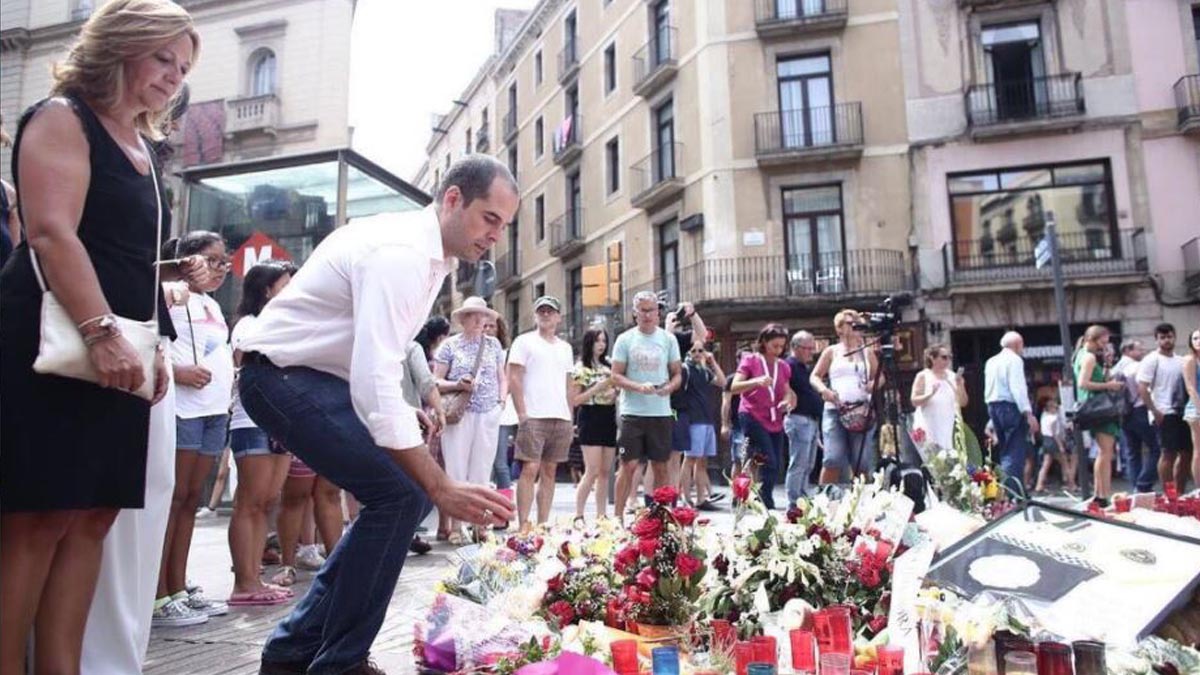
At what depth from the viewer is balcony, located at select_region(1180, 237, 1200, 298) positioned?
54.9ft

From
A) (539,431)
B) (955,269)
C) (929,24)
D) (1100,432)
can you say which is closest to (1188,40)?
(929,24)

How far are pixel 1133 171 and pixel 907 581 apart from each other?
18968 millimetres

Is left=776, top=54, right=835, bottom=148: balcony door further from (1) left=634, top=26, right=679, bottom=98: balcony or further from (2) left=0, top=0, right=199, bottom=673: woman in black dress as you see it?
(2) left=0, top=0, right=199, bottom=673: woman in black dress

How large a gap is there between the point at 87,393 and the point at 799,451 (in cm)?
588

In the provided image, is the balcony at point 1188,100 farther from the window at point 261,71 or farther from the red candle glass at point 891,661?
the window at point 261,71

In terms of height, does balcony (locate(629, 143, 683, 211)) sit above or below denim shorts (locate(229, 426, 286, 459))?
above

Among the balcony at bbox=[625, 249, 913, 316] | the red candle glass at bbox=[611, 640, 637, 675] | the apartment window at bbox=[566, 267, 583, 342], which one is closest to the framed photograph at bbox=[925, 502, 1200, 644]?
the red candle glass at bbox=[611, 640, 637, 675]

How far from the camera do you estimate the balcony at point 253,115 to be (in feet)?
69.1

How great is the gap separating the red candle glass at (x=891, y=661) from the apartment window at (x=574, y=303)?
23856 mm

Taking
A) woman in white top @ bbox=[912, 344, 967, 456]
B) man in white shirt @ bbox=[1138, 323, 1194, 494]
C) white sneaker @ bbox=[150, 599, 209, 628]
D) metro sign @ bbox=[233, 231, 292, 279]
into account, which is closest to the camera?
white sneaker @ bbox=[150, 599, 209, 628]

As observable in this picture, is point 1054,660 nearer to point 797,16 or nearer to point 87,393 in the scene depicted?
point 87,393

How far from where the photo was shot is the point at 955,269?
59.3ft

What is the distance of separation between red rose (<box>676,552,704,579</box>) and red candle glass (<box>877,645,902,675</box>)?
2.06ft

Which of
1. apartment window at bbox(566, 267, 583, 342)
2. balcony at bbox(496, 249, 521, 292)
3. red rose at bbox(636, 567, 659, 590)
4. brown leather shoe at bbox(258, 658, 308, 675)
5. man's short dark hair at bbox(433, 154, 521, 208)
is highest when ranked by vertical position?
balcony at bbox(496, 249, 521, 292)
